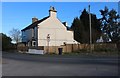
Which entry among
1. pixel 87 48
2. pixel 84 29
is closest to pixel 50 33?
pixel 84 29

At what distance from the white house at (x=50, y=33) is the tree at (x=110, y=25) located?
682 inches

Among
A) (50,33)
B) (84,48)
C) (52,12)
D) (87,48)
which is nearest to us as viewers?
(87,48)

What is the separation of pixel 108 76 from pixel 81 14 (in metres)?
71.7

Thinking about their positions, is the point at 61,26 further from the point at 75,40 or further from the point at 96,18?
the point at 96,18

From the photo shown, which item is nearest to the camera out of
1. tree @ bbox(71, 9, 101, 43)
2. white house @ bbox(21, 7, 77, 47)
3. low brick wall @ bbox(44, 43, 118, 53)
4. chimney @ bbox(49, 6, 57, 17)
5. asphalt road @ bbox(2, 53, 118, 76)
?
asphalt road @ bbox(2, 53, 118, 76)

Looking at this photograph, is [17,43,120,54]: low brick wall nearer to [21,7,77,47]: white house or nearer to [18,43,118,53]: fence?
[18,43,118,53]: fence

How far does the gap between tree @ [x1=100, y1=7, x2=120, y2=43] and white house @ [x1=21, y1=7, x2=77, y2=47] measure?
682 inches

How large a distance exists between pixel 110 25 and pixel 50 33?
85.8 ft

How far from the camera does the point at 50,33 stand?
225ft

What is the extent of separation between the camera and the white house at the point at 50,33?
219 feet

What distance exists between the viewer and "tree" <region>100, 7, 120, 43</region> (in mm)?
83625

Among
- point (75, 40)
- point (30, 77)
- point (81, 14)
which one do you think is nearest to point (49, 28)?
point (75, 40)

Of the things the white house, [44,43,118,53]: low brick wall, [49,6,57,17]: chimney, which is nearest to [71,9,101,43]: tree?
the white house

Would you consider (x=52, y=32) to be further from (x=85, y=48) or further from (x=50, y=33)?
(x=85, y=48)
